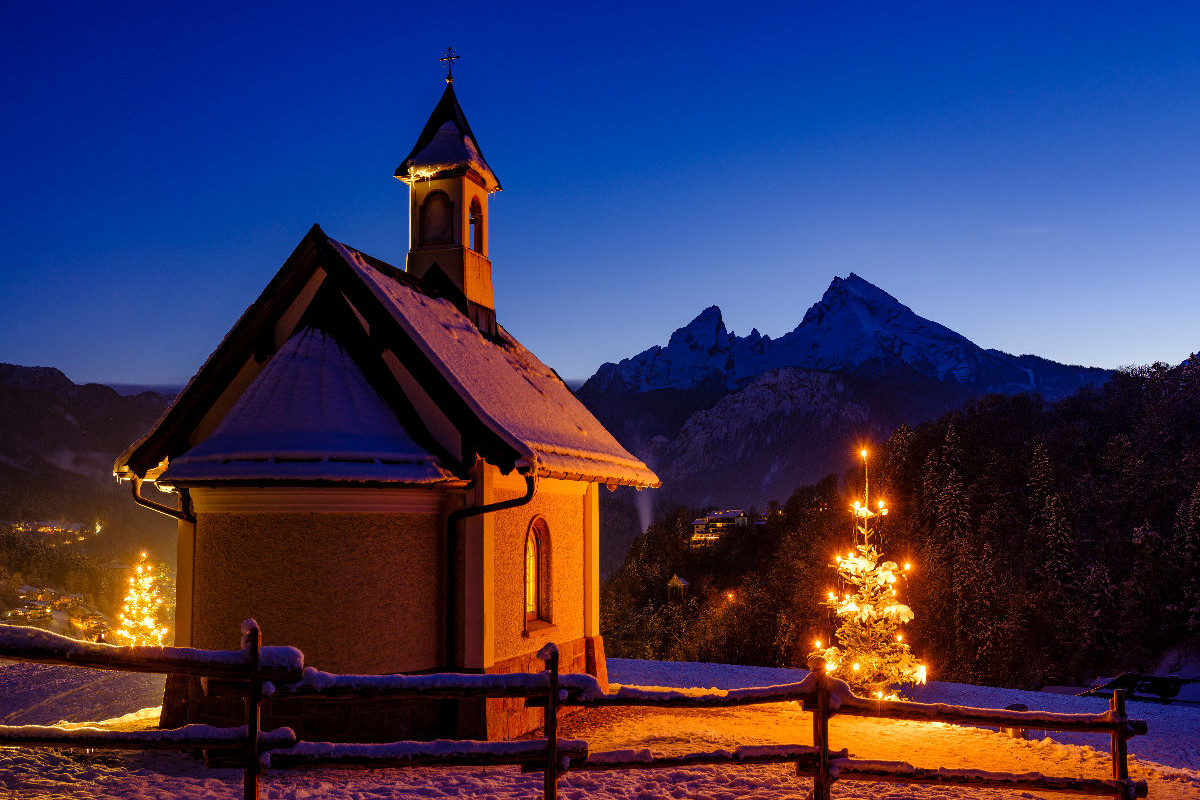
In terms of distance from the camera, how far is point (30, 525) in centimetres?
9844

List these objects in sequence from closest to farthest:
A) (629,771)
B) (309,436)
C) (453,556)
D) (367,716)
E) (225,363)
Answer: (629,771), (309,436), (367,716), (453,556), (225,363)

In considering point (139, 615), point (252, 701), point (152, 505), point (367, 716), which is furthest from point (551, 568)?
point (139, 615)

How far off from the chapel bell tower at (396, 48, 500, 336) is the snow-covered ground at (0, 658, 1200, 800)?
756 cm

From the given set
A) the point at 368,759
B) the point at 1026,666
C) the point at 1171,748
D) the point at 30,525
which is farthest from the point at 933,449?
the point at 30,525

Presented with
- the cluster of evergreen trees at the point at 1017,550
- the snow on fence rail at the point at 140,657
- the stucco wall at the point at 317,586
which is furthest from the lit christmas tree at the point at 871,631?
the cluster of evergreen trees at the point at 1017,550

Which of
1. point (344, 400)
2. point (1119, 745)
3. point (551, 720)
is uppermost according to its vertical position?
point (344, 400)

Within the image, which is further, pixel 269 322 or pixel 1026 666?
pixel 1026 666

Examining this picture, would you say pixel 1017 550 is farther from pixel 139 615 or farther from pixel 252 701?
pixel 252 701

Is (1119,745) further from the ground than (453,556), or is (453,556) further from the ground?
(453,556)

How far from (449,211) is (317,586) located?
7.63 metres

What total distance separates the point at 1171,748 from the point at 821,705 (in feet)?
41.5

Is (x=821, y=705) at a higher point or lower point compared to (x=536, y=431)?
lower

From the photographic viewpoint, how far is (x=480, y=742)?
21.6ft

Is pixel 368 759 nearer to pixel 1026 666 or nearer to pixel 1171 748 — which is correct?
pixel 1171 748
